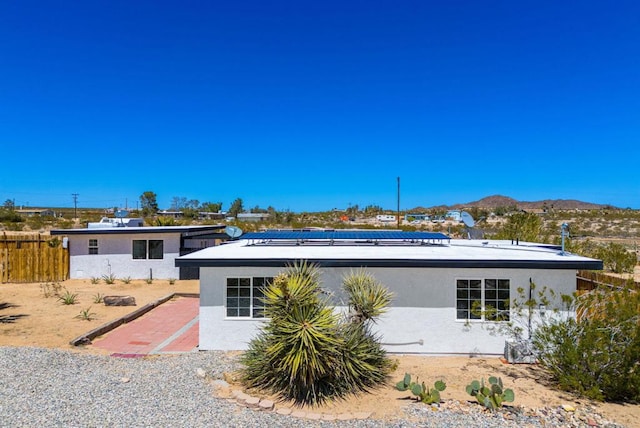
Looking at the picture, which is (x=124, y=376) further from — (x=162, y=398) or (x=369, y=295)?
(x=369, y=295)

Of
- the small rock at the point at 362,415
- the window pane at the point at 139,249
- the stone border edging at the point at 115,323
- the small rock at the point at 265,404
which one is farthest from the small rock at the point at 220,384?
the window pane at the point at 139,249

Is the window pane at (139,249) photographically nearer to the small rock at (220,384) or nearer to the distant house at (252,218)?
the small rock at (220,384)

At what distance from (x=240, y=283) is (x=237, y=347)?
1.62 meters

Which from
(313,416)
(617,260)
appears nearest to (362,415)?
(313,416)

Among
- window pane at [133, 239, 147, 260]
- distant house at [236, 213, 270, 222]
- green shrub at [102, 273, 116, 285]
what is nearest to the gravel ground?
green shrub at [102, 273, 116, 285]

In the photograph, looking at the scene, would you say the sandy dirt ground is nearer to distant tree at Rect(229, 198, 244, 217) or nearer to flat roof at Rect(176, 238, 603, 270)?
flat roof at Rect(176, 238, 603, 270)

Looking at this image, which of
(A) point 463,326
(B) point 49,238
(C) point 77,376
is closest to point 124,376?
(C) point 77,376

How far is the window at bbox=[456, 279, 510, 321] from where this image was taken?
9.97m

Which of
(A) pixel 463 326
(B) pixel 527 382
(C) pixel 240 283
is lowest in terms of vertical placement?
(B) pixel 527 382

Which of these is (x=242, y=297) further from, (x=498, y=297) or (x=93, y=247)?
(x=93, y=247)

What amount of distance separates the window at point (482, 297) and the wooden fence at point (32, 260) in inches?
798

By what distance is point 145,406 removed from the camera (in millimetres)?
6945

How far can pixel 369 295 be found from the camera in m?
8.41

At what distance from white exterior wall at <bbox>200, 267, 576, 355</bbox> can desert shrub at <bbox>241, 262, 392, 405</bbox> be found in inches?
75.2
